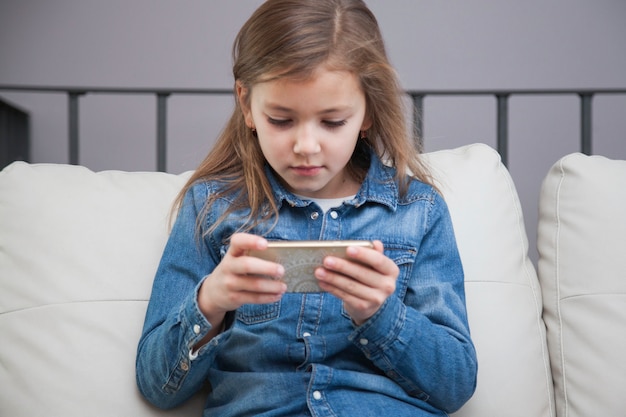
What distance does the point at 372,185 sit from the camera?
1.27m

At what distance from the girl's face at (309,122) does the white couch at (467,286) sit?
31cm

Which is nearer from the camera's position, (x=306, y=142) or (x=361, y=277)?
(x=361, y=277)

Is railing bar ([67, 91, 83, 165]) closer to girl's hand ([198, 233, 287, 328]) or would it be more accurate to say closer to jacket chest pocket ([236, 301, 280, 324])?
jacket chest pocket ([236, 301, 280, 324])

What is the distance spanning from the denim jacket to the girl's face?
8 centimetres

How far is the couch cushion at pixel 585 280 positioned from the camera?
1.32 metres

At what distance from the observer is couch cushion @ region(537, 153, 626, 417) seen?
1316 mm

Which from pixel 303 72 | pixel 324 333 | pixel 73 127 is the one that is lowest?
pixel 324 333

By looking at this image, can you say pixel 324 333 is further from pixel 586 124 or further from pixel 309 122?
pixel 586 124

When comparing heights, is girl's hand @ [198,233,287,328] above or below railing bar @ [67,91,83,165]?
below

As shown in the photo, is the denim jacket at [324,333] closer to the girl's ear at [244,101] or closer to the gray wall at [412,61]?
the girl's ear at [244,101]

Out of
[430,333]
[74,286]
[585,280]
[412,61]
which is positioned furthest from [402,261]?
[412,61]

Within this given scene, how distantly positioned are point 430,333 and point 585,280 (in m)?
0.40

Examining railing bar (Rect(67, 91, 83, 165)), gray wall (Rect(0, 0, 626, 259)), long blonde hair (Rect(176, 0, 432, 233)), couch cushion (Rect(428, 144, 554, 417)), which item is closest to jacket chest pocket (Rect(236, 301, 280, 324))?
long blonde hair (Rect(176, 0, 432, 233))

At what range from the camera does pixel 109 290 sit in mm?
1295
